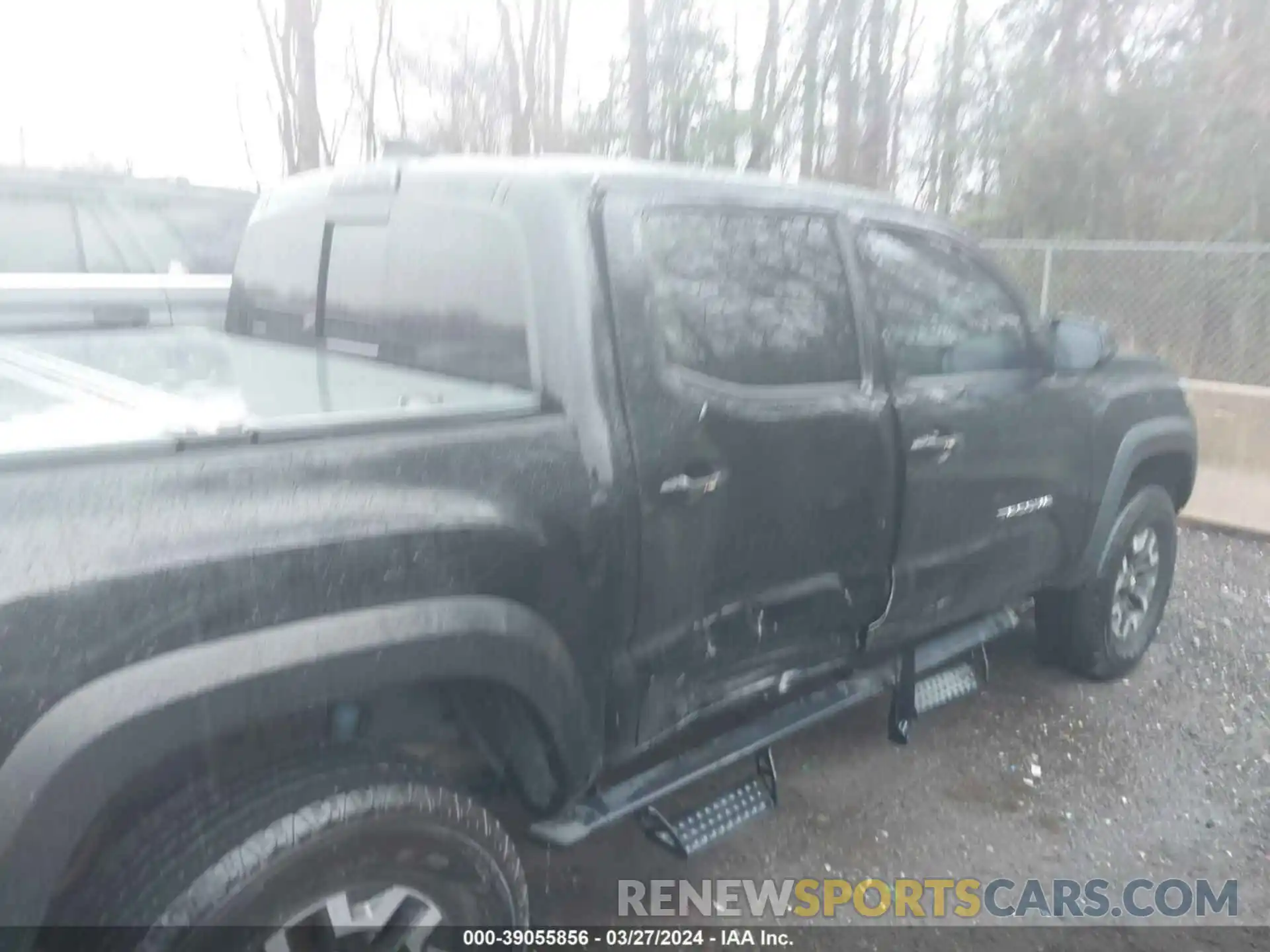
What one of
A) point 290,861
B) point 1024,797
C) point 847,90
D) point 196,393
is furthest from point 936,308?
point 847,90

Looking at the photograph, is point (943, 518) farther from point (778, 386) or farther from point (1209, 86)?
point (1209, 86)

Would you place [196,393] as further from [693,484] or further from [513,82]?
[513,82]

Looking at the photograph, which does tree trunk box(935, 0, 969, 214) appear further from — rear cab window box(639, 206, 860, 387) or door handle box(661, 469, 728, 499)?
door handle box(661, 469, 728, 499)

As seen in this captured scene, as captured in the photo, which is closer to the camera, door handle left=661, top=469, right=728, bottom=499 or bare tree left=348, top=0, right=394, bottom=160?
door handle left=661, top=469, right=728, bottom=499

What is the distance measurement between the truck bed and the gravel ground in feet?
5.10

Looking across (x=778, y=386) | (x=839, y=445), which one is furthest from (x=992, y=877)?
(x=778, y=386)

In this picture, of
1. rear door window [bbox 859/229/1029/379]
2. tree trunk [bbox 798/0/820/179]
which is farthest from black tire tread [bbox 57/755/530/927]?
tree trunk [bbox 798/0/820/179]

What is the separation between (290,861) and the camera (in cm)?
188

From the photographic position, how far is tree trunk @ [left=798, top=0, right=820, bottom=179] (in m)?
17.1

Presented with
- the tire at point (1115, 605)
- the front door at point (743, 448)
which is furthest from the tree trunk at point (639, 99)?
the front door at point (743, 448)

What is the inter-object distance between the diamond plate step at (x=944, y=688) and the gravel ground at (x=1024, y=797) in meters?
0.29

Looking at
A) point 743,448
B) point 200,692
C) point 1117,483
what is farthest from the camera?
point 1117,483

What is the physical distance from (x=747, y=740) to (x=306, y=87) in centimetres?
1300

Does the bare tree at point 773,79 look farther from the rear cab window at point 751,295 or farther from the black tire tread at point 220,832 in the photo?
the black tire tread at point 220,832
